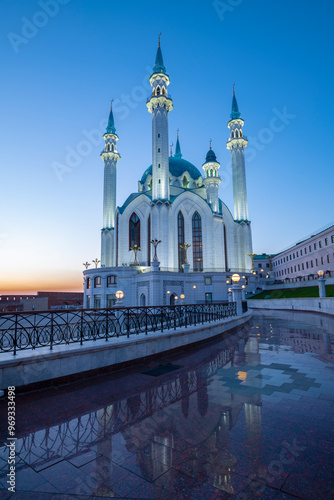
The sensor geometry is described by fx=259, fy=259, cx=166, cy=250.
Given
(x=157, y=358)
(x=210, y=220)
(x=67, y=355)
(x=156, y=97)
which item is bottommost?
(x=157, y=358)

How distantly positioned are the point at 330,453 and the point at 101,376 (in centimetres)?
492

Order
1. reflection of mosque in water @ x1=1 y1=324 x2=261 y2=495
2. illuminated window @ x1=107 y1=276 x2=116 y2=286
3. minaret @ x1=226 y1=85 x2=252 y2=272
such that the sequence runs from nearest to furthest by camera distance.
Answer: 1. reflection of mosque in water @ x1=1 y1=324 x2=261 y2=495
2. illuminated window @ x1=107 y1=276 x2=116 y2=286
3. minaret @ x1=226 y1=85 x2=252 y2=272

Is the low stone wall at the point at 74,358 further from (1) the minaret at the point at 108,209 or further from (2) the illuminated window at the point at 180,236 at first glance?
(1) the minaret at the point at 108,209

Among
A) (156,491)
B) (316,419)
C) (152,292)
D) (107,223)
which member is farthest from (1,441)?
(107,223)

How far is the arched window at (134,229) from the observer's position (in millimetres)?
50941

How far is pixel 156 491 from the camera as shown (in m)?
2.57

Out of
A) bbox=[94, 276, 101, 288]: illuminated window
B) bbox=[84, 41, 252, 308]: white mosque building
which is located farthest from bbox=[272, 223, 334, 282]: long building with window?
bbox=[94, 276, 101, 288]: illuminated window

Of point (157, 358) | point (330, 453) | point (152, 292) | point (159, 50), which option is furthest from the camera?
point (159, 50)

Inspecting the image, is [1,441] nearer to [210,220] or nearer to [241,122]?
[210,220]

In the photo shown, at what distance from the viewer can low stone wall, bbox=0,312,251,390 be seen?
5.24 metres

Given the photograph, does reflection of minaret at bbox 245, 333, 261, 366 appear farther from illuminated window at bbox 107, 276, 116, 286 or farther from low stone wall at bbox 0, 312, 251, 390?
illuminated window at bbox 107, 276, 116, 286

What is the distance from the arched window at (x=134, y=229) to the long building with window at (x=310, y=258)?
3219 centimetres

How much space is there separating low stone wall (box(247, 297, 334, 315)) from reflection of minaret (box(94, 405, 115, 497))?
79.9 feet

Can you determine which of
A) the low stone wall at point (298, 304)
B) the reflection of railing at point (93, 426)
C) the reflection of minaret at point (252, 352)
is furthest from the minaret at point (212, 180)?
the reflection of railing at point (93, 426)
